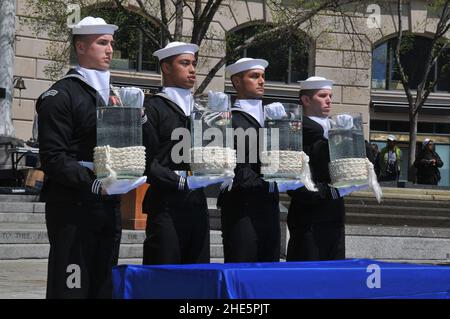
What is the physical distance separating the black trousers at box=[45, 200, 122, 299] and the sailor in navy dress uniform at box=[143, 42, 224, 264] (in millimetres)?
426

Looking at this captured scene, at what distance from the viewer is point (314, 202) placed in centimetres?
696

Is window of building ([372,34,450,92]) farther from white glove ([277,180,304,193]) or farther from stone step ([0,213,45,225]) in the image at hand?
white glove ([277,180,304,193])

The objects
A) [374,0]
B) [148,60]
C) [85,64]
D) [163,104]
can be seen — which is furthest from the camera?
[148,60]

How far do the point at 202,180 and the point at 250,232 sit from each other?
0.81 m

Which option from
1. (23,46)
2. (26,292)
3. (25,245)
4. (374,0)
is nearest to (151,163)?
(26,292)

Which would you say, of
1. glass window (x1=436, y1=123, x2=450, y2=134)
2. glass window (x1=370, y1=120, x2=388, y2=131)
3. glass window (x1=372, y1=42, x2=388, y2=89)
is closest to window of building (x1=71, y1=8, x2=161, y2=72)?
glass window (x1=372, y1=42, x2=388, y2=89)

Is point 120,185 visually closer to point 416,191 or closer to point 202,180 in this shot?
point 202,180

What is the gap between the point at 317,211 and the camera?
7.02 m

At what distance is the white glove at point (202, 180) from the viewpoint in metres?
5.72

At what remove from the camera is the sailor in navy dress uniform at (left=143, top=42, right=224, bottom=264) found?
19.6 feet

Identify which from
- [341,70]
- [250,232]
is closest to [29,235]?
[250,232]
